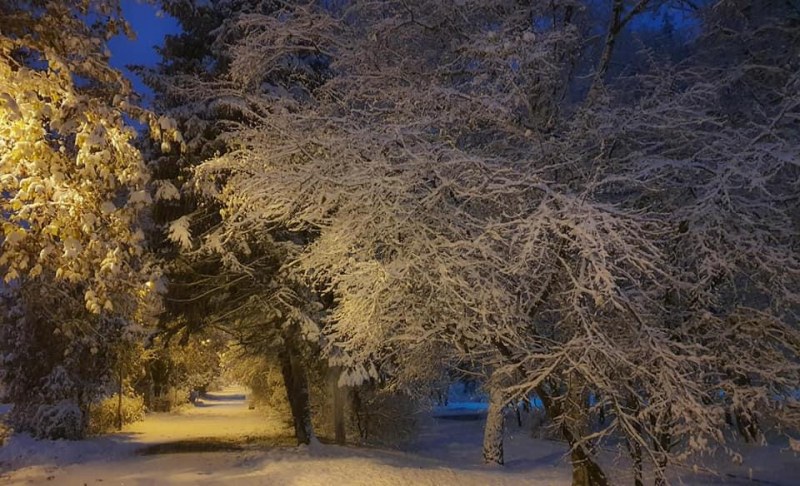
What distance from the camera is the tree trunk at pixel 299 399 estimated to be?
52.0ft

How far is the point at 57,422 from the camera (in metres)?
17.0

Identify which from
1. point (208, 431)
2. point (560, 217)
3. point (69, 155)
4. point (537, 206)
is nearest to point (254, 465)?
point (69, 155)

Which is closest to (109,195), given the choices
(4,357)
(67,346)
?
(67,346)

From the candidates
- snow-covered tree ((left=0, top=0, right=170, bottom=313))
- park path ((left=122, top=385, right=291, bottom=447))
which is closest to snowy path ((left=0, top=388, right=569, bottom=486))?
park path ((left=122, top=385, right=291, bottom=447))

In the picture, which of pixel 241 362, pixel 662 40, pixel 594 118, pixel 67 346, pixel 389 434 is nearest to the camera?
pixel 594 118

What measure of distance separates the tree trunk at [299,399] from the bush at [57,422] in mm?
5637

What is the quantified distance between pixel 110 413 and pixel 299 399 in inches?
399

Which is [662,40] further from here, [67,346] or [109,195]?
[67,346]

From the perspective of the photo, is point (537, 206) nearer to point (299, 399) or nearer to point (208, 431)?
point (299, 399)

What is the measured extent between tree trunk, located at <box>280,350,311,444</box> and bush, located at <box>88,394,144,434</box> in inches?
291

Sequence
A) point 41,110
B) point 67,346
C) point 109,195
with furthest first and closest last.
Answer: point 67,346, point 109,195, point 41,110

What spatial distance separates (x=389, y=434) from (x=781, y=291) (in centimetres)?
1498

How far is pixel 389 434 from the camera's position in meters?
20.7

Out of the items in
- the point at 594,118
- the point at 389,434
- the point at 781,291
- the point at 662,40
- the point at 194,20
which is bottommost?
the point at 389,434
